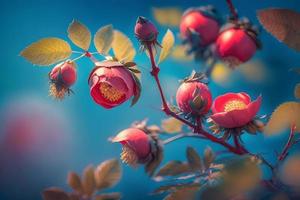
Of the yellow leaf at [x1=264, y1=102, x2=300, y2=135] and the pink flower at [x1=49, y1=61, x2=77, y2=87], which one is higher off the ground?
the pink flower at [x1=49, y1=61, x2=77, y2=87]

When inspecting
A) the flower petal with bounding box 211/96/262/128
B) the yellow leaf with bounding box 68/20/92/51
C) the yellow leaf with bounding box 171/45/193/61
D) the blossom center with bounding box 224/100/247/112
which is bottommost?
the flower petal with bounding box 211/96/262/128

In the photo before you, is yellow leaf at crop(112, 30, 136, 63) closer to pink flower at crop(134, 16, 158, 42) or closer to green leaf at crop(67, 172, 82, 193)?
pink flower at crop(134, 16, 158, 42)

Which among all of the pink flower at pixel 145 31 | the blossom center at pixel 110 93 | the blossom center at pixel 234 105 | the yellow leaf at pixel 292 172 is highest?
the pink flower at pixel 145 31

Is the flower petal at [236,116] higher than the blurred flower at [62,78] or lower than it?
lower

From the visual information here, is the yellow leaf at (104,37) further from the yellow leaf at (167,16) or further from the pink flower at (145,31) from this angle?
the yellow leaf at (167,16)

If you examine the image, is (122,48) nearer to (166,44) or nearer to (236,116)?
(166,44)

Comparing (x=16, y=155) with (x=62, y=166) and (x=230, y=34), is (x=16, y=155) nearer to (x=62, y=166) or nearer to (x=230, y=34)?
(x=62, y=166)

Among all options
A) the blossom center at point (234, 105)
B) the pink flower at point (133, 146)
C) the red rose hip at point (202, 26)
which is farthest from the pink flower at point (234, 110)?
the red rose hip at point (202, 26)

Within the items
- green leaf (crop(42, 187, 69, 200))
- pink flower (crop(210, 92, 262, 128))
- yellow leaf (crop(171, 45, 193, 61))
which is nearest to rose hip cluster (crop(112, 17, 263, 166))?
pink flower (crop(210, 92, 262, 128))

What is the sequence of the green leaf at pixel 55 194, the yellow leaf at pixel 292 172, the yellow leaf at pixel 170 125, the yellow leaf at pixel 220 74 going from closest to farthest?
the yellow leaf at pixel 292 172 < the green leaf at pixel 55 194 < the yellow leaf at pixel 170 125 < the yellow leaf at pixel 220 74
